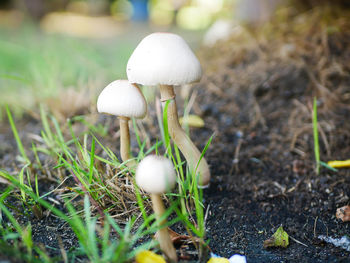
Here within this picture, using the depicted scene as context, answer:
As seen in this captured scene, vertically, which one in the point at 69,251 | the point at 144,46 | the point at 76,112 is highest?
the point at 144,46

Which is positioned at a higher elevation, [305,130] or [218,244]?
[305,130]

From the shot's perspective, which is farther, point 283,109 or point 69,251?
point 283,109

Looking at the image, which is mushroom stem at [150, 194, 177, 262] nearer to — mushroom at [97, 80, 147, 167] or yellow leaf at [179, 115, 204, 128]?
mushroom at [97, 80, 147, 167]

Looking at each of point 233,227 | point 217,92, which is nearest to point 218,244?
point 233,227

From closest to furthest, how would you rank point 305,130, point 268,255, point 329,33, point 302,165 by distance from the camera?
point 268,255, point 302,165, point 305,130, point 329,33

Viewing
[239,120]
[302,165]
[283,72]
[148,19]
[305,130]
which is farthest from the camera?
[148,19]

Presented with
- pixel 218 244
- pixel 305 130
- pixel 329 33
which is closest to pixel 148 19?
pixel 329 33

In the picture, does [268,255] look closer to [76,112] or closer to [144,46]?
[144,46]

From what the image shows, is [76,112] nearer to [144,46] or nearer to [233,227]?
[144,46]

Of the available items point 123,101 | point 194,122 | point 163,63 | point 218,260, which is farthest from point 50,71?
point 218,260
